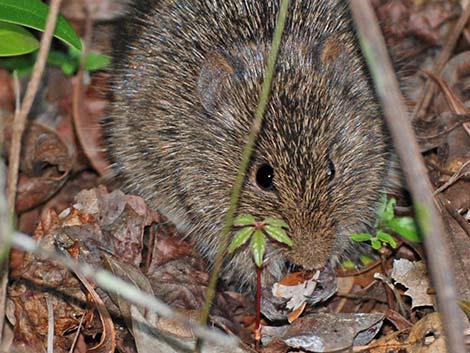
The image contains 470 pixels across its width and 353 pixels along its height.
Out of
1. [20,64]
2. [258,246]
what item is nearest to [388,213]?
[258,246]

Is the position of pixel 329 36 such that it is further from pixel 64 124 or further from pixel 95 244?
pixel 64 124

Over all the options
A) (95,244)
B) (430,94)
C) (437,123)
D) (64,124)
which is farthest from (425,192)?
(64,124)

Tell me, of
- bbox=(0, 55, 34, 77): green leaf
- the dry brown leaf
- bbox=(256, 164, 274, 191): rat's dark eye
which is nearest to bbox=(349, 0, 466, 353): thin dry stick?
bbox=(256, 164, 274, 191): rat's dark eye

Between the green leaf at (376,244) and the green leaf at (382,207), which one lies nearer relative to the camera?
the green leaf at (376,244)

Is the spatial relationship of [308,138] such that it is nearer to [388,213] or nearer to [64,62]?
[388,213]

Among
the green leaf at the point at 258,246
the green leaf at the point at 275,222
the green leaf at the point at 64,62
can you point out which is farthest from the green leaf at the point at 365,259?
the green leaf at the point at 64,62

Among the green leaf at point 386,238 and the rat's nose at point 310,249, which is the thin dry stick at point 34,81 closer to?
the rat's nose at point 310,249
